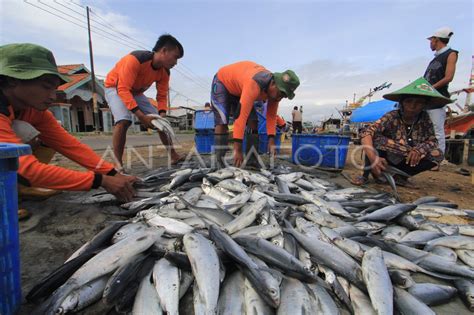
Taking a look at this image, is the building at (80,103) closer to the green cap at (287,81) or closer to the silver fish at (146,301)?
the green cap at (287,81)

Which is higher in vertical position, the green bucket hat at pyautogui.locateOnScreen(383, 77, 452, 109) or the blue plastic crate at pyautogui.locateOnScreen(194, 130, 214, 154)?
the green bucket hat at pyautogui.locateOnScreen(383, 77, 452, 109)

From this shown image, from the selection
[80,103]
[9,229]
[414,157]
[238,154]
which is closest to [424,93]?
[414,157]

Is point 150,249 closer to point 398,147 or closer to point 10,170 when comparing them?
point 10,170

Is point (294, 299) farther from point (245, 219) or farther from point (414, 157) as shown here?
point (414, 157)

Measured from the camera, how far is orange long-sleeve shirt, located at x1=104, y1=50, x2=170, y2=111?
408 cm

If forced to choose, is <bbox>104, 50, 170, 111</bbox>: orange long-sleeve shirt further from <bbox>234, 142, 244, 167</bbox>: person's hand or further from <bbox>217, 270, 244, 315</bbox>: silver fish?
<bbox>217, 270, 244, 315</bbox>: silver fish

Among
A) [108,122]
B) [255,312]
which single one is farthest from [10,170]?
[108,122]

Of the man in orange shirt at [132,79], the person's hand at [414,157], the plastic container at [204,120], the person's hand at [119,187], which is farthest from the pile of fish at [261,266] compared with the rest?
the plastic container at [204,120]

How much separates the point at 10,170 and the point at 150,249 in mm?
891

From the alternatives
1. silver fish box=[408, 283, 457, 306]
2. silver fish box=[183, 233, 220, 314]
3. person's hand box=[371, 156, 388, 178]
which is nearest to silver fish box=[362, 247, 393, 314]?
silver fish box=[408, 283, 457, 306]

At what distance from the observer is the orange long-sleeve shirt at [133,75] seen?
408 centimetres

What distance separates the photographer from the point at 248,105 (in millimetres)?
4020

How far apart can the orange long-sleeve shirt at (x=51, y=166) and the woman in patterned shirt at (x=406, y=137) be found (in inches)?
159

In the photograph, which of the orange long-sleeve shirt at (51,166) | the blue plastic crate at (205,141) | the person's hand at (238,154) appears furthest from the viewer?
the blue plastic crate at (205,141)
